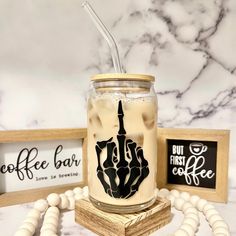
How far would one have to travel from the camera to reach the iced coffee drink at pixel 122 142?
40 cm

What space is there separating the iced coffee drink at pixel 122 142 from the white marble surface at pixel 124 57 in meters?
0.20

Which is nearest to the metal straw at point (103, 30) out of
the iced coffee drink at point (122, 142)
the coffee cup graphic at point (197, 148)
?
the iced coffee drink at point (122, 142)

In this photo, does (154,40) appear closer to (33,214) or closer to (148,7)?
(148,7)

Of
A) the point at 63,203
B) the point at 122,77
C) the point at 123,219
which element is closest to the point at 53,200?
the point at 63,203

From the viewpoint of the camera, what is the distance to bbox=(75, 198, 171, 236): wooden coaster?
393 mm

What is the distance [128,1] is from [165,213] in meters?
0.44

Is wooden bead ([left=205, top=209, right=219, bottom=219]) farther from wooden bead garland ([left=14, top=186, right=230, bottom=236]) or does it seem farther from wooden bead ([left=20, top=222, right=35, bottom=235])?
wooden bead ([left=20, top=222, right=35, bottom=235])

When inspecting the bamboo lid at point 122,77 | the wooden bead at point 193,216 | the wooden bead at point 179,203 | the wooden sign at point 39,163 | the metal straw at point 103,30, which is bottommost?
the wooden bead at point 179,203

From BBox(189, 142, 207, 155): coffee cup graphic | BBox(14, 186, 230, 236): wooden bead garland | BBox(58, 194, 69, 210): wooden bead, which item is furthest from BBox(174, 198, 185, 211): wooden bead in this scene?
BBox(58, 194, 69, 210): wooden bead

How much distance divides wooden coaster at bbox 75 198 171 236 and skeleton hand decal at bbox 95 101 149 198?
0.03 metres

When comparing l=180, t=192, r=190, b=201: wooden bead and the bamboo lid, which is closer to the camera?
the bamboo lid

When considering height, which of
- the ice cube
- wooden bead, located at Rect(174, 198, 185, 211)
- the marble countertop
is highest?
the ice cube

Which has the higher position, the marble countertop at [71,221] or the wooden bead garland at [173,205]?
the wooden bead garland at [173,205]

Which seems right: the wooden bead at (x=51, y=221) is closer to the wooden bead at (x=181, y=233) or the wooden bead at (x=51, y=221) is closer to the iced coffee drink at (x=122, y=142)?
the iced coffee drink at (x=122, y=142)
